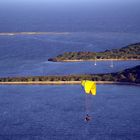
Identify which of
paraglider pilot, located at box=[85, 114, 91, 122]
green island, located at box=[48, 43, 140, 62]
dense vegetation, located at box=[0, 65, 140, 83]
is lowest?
paraglider pilot, located at box=[85, 114, 91, 122]

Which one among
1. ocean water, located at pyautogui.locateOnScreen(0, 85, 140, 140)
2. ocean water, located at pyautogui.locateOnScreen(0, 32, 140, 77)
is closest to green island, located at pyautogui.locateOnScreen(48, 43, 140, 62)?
ocean water, located at pyautogui.locateOnScreen(0, 32, 140, 77)

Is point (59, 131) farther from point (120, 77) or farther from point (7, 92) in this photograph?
point (120, 77)

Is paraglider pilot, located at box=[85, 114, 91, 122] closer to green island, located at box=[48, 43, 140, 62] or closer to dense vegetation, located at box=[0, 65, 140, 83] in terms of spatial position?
dense vegetation, located at box=[0, 65, 140, 83]

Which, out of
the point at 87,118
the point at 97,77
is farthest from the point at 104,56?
the point at 87,118

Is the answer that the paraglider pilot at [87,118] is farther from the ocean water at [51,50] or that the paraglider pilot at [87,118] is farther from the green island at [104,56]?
the green island at [104,56]

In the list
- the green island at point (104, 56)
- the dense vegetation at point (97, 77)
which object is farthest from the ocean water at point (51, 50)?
the dense vegetation at point (97, 77)

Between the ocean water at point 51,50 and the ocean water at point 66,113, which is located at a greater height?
the ocean water at point 51,50

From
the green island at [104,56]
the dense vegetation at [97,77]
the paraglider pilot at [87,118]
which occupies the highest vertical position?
the green island at [104,56]

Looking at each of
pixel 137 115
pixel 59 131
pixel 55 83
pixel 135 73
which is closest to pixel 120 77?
pixel 135 73
